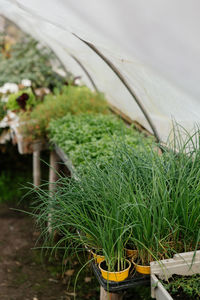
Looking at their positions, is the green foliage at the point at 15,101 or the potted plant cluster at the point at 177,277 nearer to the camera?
the potted plant cluster at the point at 177,277

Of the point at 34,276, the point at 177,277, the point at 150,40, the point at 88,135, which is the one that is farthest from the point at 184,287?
the point at 34,276

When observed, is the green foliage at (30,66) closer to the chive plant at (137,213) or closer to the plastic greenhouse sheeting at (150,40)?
the plastic greenhouse sheeting at (150,40)

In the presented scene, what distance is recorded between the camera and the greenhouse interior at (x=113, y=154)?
1.81 metres

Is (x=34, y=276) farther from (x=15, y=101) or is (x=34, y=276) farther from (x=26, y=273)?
(x=15, y=101)

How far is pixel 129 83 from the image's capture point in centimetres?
334

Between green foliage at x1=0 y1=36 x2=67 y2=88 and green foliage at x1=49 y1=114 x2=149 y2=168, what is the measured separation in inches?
62.4

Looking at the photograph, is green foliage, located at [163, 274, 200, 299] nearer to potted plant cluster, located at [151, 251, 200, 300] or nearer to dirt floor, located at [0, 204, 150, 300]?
potted plant cluster, located at [151, 251, 200, 300]

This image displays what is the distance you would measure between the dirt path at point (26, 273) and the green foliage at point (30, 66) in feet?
6.93

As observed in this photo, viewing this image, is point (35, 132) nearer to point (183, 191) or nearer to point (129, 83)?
point (129, 83)

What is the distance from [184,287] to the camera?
1.72m

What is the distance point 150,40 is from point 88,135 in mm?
1118

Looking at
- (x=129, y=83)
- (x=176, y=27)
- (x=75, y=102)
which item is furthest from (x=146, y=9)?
(x=75, y=102)

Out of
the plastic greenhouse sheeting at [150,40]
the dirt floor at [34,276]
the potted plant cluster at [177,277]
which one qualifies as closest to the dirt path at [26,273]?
the dirt floor at [34,276]

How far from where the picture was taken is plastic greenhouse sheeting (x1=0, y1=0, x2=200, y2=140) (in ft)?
7.25
